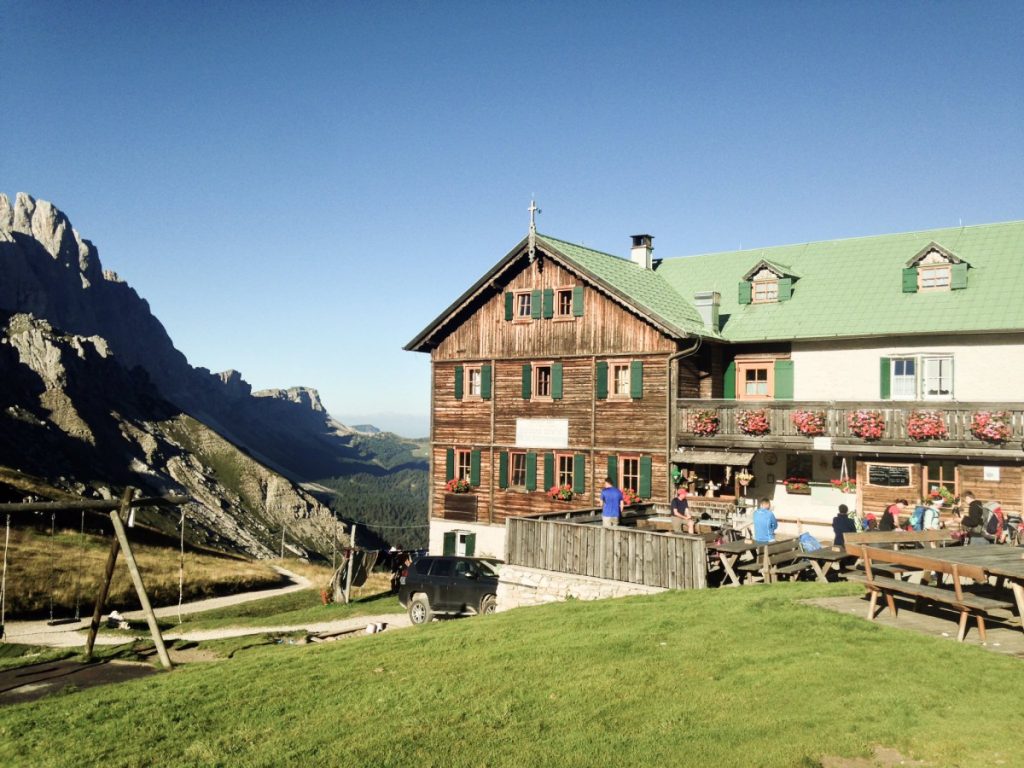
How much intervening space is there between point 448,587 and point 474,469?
11614 mm

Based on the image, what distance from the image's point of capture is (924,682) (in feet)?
36.4

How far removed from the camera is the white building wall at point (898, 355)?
2672 centimetres

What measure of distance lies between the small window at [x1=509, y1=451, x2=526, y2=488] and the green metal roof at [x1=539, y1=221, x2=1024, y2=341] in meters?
7.52

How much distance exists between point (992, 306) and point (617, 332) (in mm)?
11876

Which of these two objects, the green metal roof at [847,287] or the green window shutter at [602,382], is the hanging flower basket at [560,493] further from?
the green metal roof at [847,287]

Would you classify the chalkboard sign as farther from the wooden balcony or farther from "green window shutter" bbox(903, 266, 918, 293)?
"green window shutter" bbox(903, 266, 918, 293)

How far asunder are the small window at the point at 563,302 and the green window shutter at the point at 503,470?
5.76 meters

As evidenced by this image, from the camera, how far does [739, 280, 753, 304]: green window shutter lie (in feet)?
108

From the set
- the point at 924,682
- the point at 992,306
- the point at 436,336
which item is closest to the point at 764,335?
the point at 992,306

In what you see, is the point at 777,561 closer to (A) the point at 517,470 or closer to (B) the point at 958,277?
(B) the point at 958,277

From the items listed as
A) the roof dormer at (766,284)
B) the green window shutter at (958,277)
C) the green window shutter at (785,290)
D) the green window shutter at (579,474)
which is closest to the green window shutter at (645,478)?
the green window shutter at (579,474)

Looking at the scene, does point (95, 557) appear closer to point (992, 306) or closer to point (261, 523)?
point (992, 306)

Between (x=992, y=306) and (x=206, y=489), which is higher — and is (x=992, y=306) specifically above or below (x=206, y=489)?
above

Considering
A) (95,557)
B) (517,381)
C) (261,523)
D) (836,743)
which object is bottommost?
(261,523)
